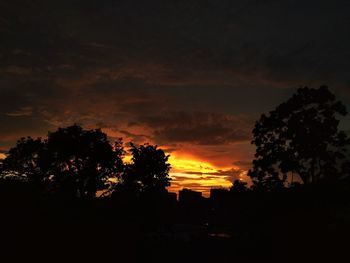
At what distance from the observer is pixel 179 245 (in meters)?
32.5

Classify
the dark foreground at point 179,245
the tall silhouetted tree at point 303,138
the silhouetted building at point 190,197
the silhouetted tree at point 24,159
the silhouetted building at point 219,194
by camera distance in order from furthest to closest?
the silhouetted building at point 190,197 < the silhouetted building at point 219,194 < the silhouetted tree at point 24,159 < the tall silhouetted tree at point 303,138 < the dark foreground at point 179,245

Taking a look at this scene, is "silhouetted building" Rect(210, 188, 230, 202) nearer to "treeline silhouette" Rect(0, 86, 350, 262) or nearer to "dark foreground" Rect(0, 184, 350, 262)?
"treeline silhouette" Rect(0, 86, 350, 262)

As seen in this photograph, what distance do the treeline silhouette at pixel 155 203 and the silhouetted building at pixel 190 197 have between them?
92.4 feet

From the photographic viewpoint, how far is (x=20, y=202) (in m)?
15.8

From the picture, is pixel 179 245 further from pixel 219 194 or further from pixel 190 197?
pixel 190 197

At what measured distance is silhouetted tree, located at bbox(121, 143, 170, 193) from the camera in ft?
168

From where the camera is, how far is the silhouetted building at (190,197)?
10831 cm

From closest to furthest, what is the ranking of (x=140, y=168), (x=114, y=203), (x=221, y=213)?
(x=114, y=203) → (x=140, y=168) → (x=221, y=213)

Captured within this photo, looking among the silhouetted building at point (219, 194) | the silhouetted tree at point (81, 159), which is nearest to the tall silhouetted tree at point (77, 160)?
the silhouetted tree at point (81, 159)

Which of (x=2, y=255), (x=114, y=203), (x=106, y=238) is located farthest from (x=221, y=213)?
(x=2, y=255)

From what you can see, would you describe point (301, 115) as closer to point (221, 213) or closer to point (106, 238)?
point (106, 238)

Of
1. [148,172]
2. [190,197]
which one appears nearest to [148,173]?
[148,172]

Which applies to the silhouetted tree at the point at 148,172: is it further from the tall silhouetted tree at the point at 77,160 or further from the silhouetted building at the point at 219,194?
the silhouetted building at the point at 219,194

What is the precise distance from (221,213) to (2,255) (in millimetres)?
80651
